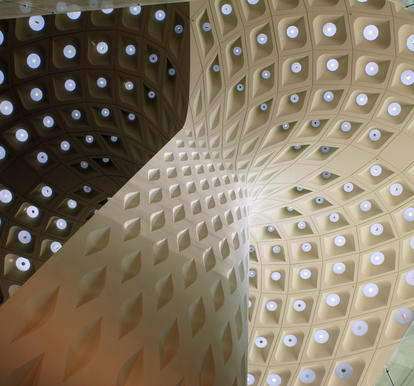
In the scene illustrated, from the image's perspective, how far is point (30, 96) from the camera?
49.8 ft

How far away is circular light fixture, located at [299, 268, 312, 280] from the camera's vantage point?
18.4 metres

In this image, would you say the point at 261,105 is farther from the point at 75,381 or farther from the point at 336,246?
the point at 75,381

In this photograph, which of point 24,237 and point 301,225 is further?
point 301,225

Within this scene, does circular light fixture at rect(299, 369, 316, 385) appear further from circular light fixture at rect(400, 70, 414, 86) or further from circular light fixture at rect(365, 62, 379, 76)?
circular light fixture at rect(365, 62, 379, 76)

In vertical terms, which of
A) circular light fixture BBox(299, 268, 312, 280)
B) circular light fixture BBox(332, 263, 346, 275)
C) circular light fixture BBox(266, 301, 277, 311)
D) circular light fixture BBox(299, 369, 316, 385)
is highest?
circular light fixture BBox(332, 263, 346, 275)

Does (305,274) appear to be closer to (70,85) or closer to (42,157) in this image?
(42,157)

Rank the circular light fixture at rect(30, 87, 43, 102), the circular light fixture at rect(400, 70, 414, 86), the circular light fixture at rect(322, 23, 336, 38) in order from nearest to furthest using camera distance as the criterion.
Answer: the circular light fixture at rect(322, 23, 336, 38) < the circular light fixture at rect(400, 70, 414, 86) < the circular light fixture at rect(30, 87, 43, 102)

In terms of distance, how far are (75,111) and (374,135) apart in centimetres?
1111

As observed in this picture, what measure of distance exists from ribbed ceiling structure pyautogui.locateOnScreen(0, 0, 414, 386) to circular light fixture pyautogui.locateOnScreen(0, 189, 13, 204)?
7942mm

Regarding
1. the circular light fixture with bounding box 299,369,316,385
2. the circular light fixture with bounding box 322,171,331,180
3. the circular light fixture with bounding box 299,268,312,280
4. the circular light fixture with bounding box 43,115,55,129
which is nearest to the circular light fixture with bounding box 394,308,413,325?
the circular light fixture with bounding box 299,268,312,280

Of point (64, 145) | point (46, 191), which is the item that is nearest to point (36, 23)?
point (64, 145)

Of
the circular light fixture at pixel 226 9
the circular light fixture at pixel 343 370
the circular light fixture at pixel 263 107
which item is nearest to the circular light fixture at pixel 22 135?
the circular light fixture at pixel 226 9

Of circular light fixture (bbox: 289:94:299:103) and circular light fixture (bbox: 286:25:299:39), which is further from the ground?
circular light fixture (bbox: 286:25:299:39)

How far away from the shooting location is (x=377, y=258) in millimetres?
17469
